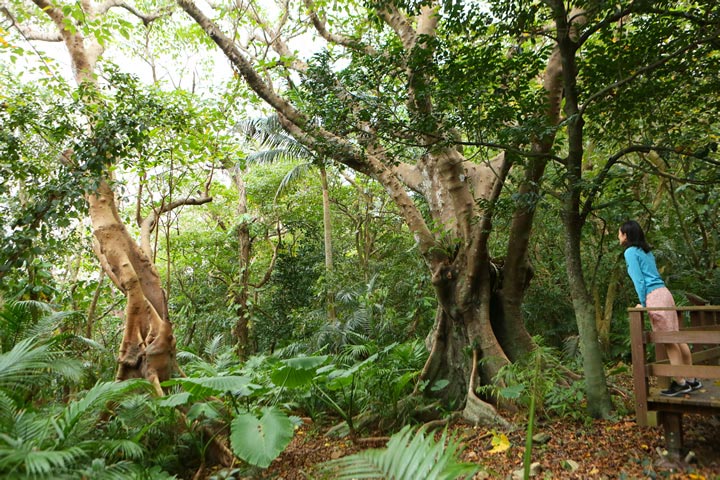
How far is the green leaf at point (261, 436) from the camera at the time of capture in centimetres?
440

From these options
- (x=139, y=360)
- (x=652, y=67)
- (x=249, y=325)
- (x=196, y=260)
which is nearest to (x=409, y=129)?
(x=652, y=67)

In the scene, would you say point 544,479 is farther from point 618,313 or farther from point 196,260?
point 196,260

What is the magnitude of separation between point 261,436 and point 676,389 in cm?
376

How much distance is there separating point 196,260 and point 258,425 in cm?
933

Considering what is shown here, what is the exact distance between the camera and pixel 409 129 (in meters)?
5.09

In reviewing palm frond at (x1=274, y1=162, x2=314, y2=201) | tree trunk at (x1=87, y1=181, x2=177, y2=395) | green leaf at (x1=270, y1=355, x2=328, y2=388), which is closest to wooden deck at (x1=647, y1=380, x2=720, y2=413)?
green leaf at (x1=270, y1=355, x2=328, y2=388)

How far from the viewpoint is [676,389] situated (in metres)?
4.07

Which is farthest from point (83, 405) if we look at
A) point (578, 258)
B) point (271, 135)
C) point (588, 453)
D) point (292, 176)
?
point (271, 135)

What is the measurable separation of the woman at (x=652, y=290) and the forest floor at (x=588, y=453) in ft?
1.74

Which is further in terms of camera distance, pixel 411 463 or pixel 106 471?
pixel 106 471

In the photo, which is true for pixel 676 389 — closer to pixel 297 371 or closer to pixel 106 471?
pixel 297 371

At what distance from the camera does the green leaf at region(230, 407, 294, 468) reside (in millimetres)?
4402

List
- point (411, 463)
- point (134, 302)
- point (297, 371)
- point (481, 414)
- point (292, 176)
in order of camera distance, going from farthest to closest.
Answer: point (292, 176)
point (134, 302)
point (481, 414)
point (297, 371)
point (411, 463)

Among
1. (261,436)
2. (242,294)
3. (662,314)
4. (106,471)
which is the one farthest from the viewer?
(242,294)
